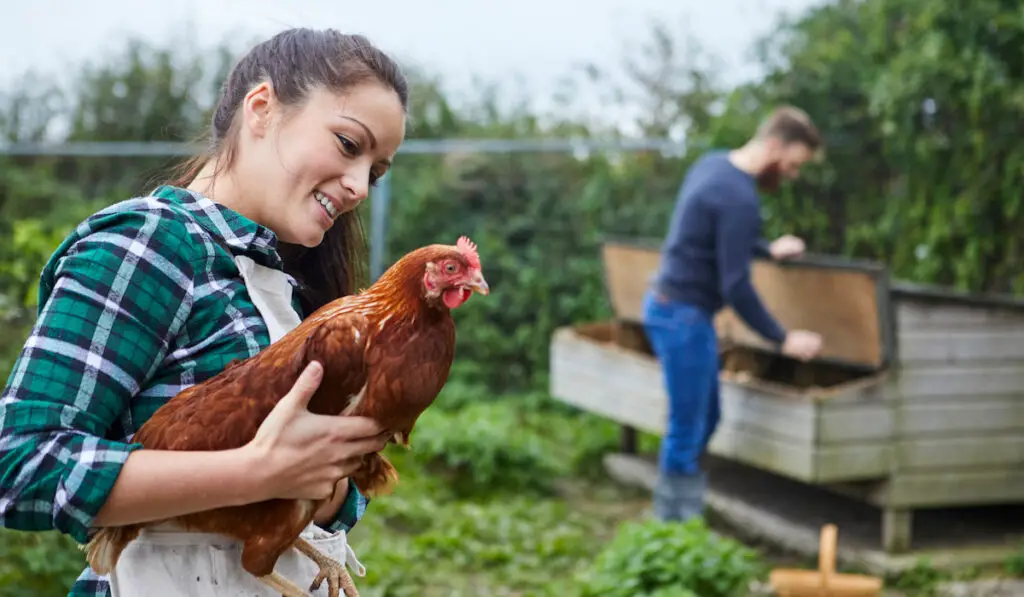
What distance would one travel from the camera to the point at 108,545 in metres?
1.34

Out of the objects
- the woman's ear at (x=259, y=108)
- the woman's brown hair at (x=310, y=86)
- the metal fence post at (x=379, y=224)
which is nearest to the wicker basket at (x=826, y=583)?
the woman's brown hair at (x=310, y=86)

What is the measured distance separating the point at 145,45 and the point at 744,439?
8.47 meters

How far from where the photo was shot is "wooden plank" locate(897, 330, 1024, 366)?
4953 millimetres

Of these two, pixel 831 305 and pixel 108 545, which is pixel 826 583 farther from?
pixel 108 545

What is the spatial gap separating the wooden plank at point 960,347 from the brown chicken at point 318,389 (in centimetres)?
402

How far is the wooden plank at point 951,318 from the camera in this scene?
492cm

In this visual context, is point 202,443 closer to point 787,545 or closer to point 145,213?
point 145,213

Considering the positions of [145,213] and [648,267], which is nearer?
[145,213]

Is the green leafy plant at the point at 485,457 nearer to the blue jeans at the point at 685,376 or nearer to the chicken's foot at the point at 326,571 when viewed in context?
the blue jeans at the point at 685,376

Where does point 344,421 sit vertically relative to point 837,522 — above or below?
above

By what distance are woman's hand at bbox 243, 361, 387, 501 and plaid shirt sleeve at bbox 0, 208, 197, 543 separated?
0.16m

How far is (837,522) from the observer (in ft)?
18.7

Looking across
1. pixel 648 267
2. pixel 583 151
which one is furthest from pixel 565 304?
pixel 648 267

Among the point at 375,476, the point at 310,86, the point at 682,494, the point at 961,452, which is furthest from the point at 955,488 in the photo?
the point at 310,86
